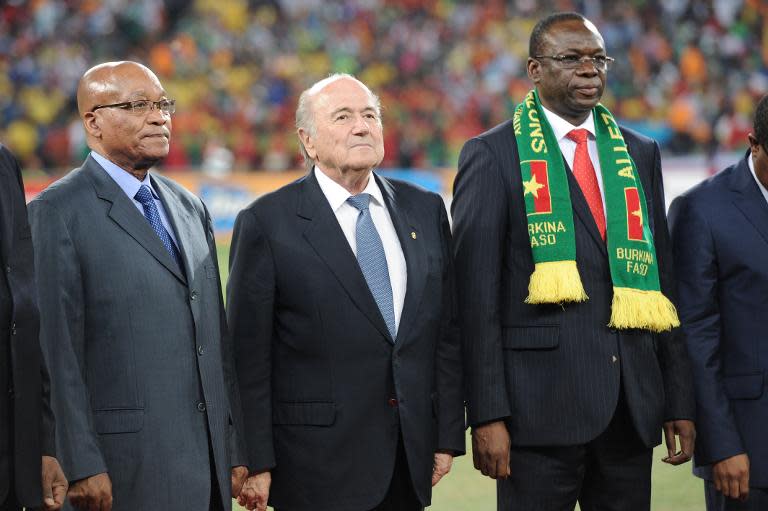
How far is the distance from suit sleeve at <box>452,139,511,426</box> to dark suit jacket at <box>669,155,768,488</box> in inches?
25.0

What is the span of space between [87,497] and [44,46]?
14.2 metres

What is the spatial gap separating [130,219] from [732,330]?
1.81 meters

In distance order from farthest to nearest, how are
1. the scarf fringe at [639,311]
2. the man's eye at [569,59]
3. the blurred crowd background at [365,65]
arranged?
1. the blurred crowd background at [365,65]
2. the man's eye at [569,59]
3. the scarf fringe at [639,311]

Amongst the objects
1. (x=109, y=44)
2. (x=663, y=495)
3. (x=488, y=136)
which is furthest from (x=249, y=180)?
(x=488, y=136)

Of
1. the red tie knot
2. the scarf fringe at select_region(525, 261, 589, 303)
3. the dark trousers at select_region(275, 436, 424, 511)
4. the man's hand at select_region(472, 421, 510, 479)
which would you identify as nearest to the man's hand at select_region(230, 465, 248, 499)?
the dark trousers at select_region(275, 436, 424, 511)

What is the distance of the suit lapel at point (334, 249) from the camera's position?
304 centimetres

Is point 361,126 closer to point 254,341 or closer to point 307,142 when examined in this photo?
point 307,142

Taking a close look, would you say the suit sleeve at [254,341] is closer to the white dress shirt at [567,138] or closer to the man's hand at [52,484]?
the man's hand at [52,484]

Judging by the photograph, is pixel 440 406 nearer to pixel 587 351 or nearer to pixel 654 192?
pixel 587 351

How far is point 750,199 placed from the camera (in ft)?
11.3

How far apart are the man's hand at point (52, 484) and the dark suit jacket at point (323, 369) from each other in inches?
23.5

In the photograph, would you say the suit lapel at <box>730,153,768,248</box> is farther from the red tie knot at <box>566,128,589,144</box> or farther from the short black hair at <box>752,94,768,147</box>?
the red tie knot at <box>566,128,589,144</box>

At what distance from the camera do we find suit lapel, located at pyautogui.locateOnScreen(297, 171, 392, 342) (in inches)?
120

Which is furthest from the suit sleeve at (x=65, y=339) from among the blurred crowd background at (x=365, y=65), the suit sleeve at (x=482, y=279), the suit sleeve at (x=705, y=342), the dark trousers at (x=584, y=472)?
the blurred crowd background at (x=365, y=65)
